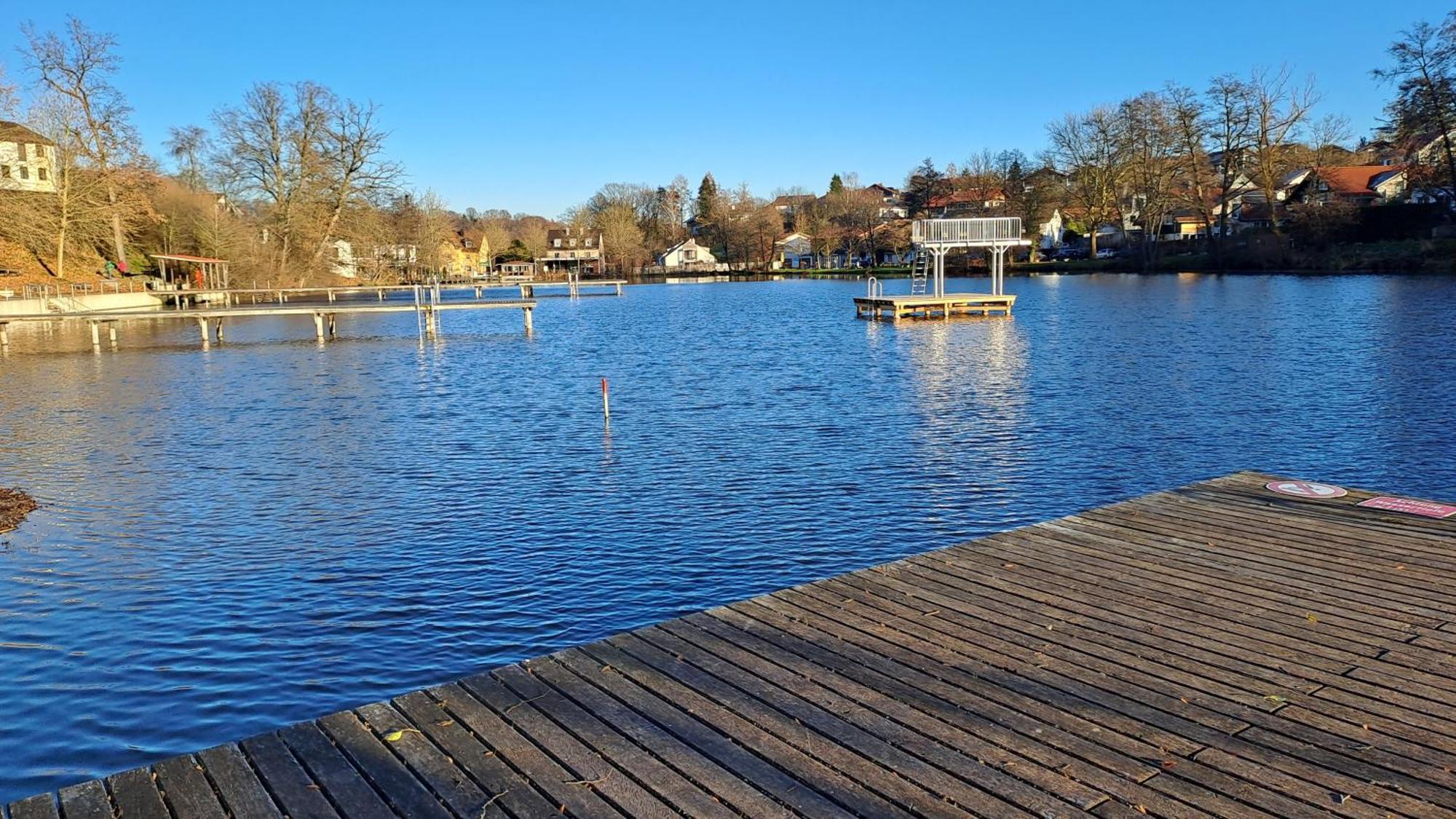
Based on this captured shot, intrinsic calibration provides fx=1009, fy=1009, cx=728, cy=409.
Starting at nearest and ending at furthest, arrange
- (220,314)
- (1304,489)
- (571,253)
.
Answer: (1304,489) → (220,314) → (571,253)

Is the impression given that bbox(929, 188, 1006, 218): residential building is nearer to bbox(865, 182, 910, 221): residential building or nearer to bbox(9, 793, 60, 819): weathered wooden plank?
bbox(865, 182, 910, 221): residential building

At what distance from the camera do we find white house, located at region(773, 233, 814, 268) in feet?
452

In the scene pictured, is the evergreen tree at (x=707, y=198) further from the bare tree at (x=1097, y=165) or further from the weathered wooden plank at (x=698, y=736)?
the weathered wooden plank at (x=698, y=736)

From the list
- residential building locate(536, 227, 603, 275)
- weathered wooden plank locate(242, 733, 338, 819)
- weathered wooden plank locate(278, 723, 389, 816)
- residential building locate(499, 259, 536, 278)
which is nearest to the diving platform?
weathered wooden plank locate(278, 723, 389, 816)

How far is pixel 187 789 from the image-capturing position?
14.9 ft

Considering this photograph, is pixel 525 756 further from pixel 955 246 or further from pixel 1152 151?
pixel 1152 151

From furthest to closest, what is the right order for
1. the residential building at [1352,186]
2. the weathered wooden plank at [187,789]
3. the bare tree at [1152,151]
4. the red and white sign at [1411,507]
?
the bare tree at [1152,151] → the residential building at [1352,186] → the red and white sign at [1411,507] → the weathered wooden plank at [187,789]

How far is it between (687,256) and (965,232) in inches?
3785

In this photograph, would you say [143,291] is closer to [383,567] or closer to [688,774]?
[383,567]

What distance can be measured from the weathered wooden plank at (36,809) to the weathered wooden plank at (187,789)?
0.41m

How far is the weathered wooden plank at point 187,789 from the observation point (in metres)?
4.34

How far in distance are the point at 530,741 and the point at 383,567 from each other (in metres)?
6.13

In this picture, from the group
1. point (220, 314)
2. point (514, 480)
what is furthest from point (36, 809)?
point (220, 314)

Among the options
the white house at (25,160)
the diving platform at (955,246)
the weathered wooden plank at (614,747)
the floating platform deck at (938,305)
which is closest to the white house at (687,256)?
the white house at (25,160)
